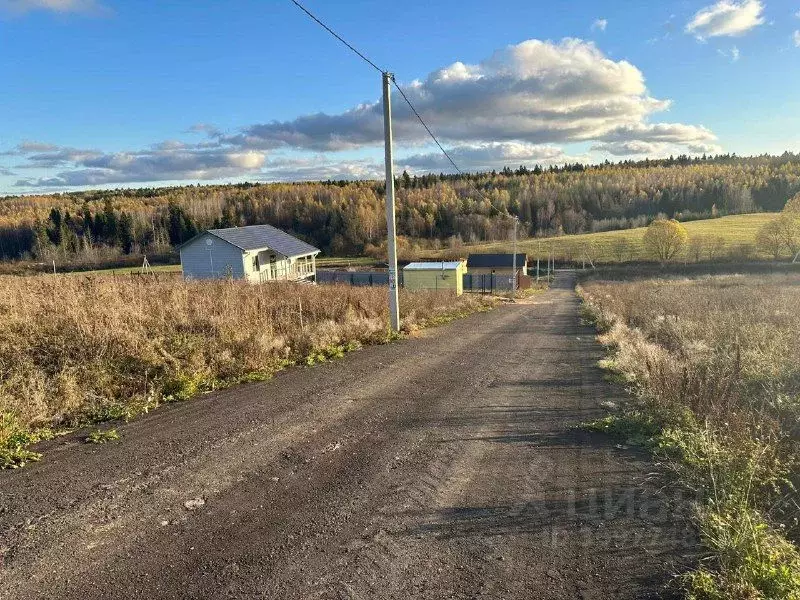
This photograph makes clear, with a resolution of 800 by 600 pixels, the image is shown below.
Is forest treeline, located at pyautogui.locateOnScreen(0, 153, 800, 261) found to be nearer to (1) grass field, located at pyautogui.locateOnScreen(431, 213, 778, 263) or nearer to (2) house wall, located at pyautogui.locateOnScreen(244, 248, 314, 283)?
(1) grass field, located at pyautogui.locateOnScreen(431, 213, 778, 263)

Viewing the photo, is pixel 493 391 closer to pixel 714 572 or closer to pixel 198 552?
pixel 714 572

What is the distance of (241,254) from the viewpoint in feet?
122

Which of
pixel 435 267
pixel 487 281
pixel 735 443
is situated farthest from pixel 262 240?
pixel 735 443

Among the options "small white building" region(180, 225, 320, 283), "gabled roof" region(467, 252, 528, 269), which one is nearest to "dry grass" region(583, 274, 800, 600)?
"small white building" region(180, 225, 320, 283)

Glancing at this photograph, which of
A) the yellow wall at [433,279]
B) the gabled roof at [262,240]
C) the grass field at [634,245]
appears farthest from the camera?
the grass field at [634,245]

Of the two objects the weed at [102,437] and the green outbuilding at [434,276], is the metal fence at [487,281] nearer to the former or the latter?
the green outbuilding at [434,276]

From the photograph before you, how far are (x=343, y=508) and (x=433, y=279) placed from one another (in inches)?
1589

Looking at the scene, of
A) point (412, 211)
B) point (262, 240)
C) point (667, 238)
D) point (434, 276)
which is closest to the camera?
point (262, 240)

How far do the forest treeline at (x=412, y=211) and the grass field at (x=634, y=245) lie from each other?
12.0m

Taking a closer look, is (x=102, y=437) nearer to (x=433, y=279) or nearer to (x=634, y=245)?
(x=433, y=279)

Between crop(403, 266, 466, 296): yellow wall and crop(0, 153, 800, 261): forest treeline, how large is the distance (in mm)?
57185

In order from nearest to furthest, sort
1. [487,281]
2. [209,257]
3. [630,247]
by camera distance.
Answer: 1. [209,257]
2. [487,281]
3. [630,247]

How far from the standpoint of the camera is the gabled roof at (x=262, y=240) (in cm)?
3781

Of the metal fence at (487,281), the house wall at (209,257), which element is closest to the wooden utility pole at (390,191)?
the house wall at (209,257)
